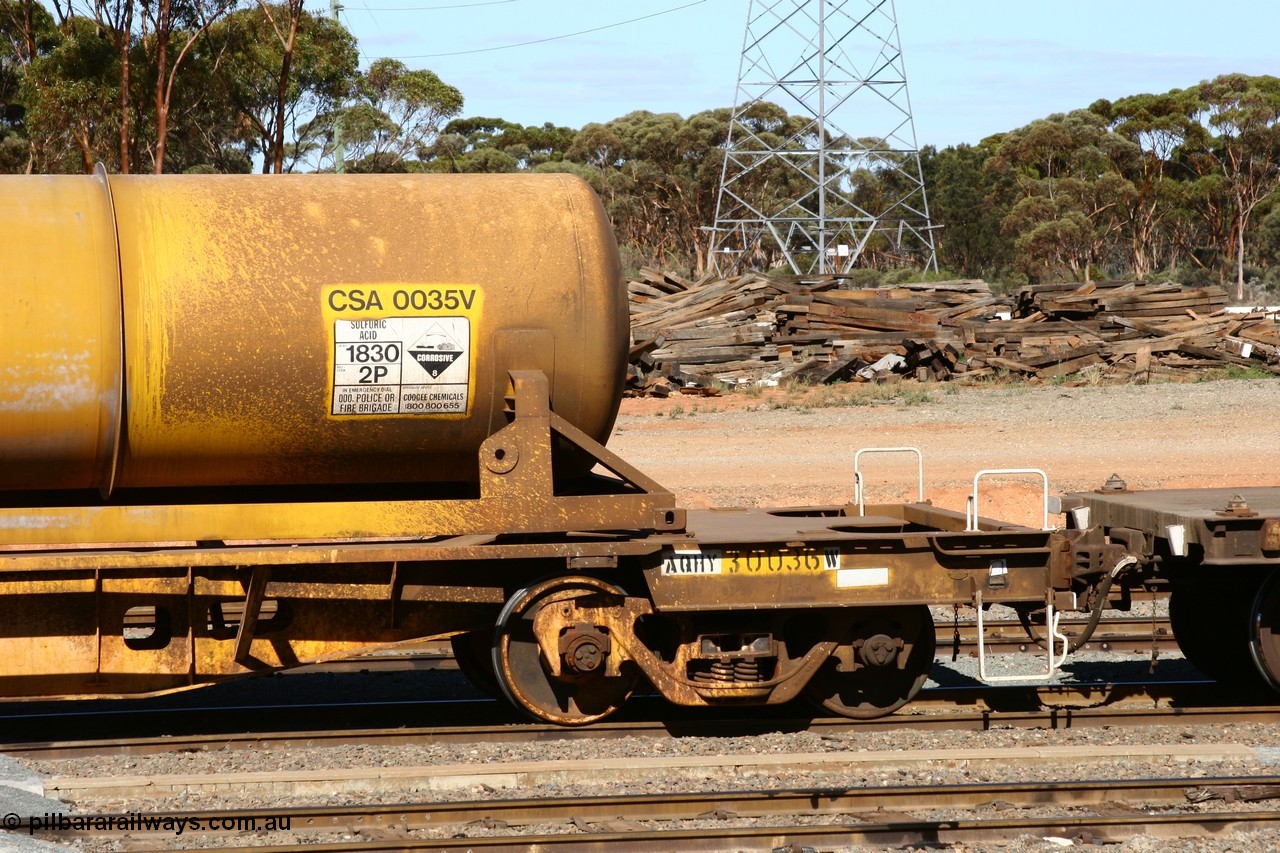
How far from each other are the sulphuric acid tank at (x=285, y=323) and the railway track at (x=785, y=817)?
2113 mm

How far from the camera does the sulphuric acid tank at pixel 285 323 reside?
281 inches

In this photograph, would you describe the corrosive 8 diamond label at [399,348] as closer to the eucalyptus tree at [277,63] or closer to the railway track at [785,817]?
the railway track at [785,817]

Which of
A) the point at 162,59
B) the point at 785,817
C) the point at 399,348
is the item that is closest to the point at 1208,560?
the point at 785,817

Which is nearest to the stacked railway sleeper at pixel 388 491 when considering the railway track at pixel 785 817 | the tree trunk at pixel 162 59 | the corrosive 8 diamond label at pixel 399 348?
the corrosive 8 diamond label at pixel 399 348

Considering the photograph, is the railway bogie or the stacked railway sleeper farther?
the railway bogie

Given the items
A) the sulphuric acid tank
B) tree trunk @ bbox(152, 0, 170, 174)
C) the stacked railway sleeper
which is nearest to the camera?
the sulphuric acid tank

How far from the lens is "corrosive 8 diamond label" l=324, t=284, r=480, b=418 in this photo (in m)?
7.42

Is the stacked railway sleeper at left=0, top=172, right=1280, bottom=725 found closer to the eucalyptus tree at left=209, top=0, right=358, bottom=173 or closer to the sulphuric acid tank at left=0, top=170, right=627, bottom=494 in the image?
the sulphuric acid tank at left=0, top=170, right=627, bottom=494

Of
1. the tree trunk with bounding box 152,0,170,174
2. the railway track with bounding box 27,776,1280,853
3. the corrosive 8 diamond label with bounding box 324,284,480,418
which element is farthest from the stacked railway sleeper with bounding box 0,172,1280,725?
the tree trunk with bounding box 152,0,170,174

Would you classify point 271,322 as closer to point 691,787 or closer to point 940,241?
point 691,787

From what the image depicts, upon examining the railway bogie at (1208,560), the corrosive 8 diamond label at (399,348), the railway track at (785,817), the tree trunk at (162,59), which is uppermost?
the tree trunk at (162,59)

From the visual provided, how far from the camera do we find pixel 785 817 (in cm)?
661

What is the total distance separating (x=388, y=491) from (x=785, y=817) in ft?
10.7

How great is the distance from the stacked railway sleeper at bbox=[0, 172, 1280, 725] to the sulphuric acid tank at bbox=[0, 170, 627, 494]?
15mm
